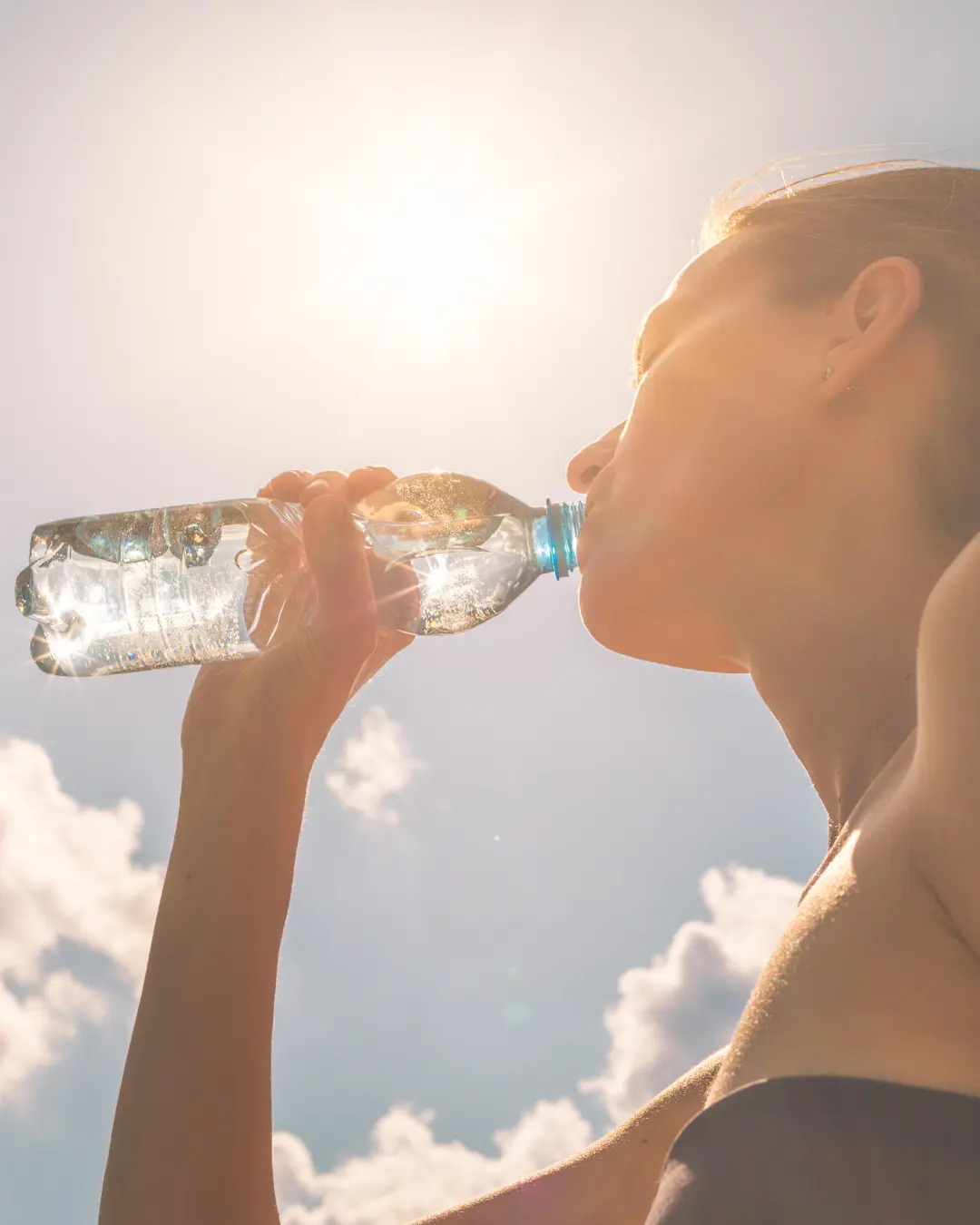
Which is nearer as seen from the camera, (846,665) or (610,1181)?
(846,665)

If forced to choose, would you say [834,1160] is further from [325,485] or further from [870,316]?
[325,485]

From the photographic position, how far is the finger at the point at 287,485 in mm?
2271

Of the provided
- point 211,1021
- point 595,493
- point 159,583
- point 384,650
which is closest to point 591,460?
point 595,493

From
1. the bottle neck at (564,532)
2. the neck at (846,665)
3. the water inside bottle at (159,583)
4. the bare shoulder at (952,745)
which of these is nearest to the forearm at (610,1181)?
the neck at (846,665)

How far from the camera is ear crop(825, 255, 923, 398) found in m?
1.50

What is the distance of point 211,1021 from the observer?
5.51 ft

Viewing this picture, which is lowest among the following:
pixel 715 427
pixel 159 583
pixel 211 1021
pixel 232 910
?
pixel 211 1021

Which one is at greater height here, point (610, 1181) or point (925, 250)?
point (925, 250)

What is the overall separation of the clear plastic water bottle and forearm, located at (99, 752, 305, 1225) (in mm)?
1001

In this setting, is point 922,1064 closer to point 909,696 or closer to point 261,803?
point 909,696

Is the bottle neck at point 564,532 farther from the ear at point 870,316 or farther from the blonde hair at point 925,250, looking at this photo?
the ear at point 870,316

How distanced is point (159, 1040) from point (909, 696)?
4.80ft

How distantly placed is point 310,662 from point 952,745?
1.62 metres

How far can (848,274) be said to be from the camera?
1699 millimetres
